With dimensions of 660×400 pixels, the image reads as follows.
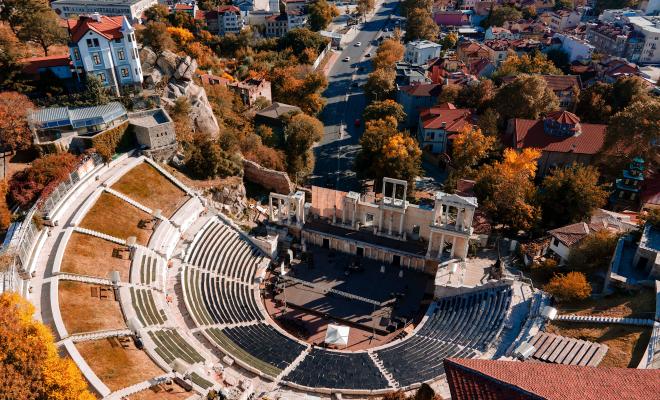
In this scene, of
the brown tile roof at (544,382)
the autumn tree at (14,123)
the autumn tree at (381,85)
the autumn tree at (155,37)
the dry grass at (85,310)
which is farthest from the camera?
the autumn tree at (381,85)

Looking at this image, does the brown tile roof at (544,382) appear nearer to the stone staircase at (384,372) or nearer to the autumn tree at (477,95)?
the stone staircase at (384,372)

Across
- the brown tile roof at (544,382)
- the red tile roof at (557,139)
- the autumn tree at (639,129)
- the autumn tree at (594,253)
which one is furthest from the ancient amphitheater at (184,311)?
the red tile roof at (557,139)

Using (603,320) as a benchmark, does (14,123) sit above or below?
above

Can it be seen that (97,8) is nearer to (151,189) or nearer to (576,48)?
(151,189)

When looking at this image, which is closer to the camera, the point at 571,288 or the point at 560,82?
the point at 571,288

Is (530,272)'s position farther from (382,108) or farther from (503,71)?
(503,71)

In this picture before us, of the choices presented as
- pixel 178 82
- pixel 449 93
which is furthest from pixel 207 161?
→ pixel 449 93

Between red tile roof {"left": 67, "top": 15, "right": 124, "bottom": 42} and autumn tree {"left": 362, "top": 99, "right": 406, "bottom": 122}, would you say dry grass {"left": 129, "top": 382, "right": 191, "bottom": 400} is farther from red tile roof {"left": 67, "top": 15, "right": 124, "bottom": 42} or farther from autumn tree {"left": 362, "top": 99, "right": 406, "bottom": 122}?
autumn tree {"left": 362, "top": 99, "right": 406, "bottom": 122}
